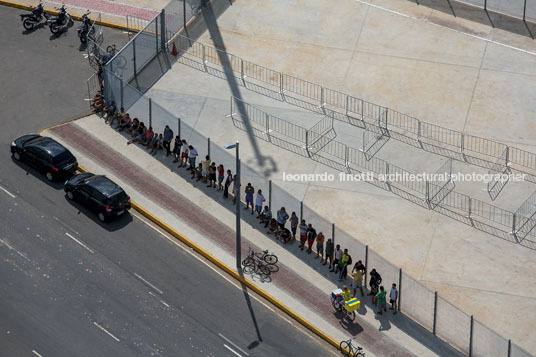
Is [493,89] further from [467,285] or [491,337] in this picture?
[491,337]

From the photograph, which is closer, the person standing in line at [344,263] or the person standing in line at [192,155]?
the person standing in line at [344,263]

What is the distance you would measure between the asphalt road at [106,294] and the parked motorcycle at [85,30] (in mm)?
9858

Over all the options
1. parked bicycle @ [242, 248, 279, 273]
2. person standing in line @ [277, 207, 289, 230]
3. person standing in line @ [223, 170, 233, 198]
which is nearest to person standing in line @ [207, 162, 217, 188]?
person standing in line @ [223, 170, 233, 198]

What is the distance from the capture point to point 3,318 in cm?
3600

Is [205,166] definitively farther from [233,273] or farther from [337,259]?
[337,259]

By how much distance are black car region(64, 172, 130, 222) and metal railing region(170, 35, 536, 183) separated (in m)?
10.5

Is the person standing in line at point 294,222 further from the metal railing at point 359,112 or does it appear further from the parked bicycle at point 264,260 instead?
the metal railing at point 359,112

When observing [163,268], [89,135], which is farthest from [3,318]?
[89,135]

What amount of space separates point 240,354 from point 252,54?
19.6m

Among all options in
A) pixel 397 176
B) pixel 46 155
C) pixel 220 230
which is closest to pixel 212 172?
pixel 220 230

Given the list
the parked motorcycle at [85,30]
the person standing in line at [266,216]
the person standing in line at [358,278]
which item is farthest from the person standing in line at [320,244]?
the parked motorcycle at [85,30]

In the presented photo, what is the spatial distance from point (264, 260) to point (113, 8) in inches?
823

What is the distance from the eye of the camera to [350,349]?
35.8m

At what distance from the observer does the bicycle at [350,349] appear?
35.8 meters
